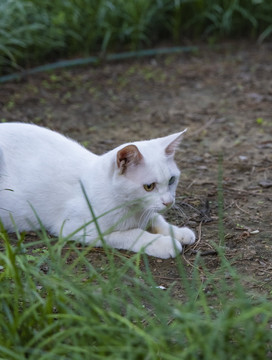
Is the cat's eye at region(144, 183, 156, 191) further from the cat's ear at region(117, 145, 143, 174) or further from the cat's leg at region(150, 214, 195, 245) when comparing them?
the cat's leg at region(150, 214, 195, 245)

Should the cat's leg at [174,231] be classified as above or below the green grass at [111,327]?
below

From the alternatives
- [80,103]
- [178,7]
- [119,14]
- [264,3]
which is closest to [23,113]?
[80,103]

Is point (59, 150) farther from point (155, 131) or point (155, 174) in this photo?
point (155, 131)

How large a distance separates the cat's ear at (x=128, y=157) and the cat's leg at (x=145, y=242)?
0.35m

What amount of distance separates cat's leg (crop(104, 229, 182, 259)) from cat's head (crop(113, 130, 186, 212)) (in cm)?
17

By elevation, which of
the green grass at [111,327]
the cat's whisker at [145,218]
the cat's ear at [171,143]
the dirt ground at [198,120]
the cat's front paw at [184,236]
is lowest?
the dirt ground at [198,120]

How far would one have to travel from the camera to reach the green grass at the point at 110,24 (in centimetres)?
562

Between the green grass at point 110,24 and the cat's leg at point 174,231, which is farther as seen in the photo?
the green grass at point 110,24

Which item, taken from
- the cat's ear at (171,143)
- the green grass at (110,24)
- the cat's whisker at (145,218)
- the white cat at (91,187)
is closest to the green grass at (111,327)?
the white cat at (91,187)

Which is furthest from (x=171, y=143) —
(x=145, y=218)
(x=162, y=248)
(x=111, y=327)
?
(x=111, y=327)

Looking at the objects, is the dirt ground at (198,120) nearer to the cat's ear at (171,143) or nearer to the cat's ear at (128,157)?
the cat's ear at (171,143)

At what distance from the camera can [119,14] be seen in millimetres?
5977

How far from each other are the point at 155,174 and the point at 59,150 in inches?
27.3

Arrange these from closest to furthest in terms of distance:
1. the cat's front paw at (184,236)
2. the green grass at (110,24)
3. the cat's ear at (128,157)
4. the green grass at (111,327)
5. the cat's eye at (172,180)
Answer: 1. the green grass at (111,327)
2. the cat's ear at (128,157)
3. the cat's eye at (172,180)
4. the cat's front paw at (184,236)
5. the green grass at (110,24)
